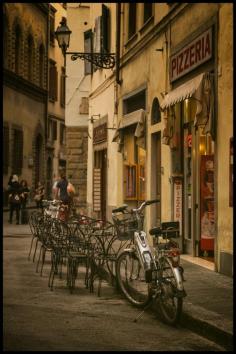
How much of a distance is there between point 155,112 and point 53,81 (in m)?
34.0

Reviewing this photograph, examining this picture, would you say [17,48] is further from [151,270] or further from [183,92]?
[151,270]

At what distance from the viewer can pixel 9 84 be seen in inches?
1527

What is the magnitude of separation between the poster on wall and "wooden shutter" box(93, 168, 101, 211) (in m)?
11.3

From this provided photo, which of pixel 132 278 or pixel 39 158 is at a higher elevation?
pixel 39 158

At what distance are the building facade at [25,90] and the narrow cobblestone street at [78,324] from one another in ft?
88.5

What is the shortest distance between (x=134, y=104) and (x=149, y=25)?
3.04 metres

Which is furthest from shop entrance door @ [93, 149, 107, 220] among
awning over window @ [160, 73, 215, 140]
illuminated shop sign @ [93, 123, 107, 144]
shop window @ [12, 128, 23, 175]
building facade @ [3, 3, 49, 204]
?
shop window @ [12, 128, 23, 175]

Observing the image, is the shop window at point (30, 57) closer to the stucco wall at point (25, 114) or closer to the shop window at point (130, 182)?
the stucco wall at point (25, 114)

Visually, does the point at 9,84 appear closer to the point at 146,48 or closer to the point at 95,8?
the point at 95,8

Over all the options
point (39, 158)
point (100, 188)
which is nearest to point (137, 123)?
point (100, 188)

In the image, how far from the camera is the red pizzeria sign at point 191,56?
12.0m

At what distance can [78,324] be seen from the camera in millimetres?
7996

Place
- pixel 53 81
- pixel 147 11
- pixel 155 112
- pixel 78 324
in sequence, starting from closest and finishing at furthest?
pixel 78 324 < pixel 155 112 < pixel 147 11 < pixel 53 81

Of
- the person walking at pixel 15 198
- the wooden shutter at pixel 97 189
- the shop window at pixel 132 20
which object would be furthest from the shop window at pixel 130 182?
the person walking at pixel 15 198
